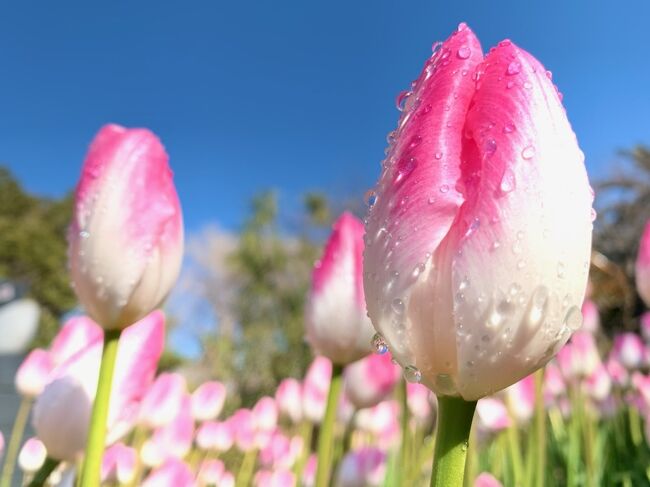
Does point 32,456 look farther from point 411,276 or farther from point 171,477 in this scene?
point 411,276

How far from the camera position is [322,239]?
521 inches

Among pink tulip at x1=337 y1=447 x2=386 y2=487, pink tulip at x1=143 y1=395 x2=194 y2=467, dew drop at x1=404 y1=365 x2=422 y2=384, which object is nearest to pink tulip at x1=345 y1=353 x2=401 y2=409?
pink tulip at x1=337 y1=447 x2=386 y2=487

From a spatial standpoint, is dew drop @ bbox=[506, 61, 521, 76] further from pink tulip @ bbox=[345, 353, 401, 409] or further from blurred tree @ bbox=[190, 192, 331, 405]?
blurred tree @ bbox=[190, 192, 331, 405]

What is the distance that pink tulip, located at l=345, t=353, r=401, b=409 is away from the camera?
1.15 metres

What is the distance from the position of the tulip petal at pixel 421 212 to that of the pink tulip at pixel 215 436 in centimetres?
134

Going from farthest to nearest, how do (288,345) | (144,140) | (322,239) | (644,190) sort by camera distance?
(322,239) < (644,190) < (288,345) < (144,140)

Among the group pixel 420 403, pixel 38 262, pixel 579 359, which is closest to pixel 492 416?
pixel 420 403

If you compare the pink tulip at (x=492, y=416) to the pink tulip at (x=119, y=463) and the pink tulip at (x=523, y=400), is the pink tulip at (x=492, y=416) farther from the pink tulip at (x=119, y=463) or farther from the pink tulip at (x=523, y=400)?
the pink tulip at (x=119, y=463)

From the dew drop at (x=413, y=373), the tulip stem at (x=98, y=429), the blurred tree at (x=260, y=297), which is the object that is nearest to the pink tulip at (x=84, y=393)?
the tulip stem at (x=98, y=429)

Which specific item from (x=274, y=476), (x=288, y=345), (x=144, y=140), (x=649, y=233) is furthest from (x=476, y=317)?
(x=288, y=345)

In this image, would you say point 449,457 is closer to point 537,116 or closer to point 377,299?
point 377,299

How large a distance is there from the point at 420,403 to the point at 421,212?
55.2 inches

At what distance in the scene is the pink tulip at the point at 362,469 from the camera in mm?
956

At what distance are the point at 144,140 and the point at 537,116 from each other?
1.31 ft
